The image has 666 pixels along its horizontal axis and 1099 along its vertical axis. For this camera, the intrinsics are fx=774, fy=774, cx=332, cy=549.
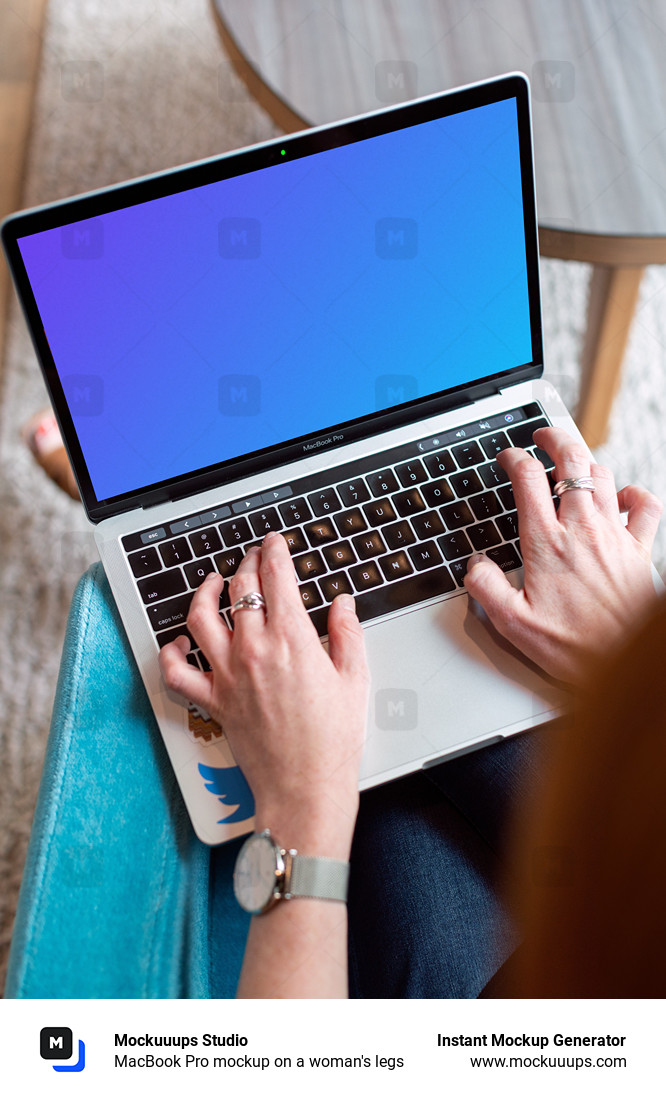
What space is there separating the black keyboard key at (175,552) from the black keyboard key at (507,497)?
0.30m

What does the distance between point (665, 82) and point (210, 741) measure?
0.87 m

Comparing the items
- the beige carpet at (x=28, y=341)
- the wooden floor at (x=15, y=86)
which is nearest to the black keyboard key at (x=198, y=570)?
the beige carpet at (x=28, y=341)

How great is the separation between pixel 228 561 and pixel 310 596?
0.27ft

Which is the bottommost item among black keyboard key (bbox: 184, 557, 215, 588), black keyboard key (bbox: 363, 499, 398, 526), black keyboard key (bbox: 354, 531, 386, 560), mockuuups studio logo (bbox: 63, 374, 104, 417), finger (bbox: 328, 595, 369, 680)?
finger (bbox: 328, 595, 369, 680)

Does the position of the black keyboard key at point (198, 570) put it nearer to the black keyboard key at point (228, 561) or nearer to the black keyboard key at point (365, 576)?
the black keyboard key at point (228, 561)

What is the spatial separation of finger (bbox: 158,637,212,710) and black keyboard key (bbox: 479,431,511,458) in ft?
1.11

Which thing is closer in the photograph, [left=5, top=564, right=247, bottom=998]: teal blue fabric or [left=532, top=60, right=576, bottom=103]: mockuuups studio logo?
[left=5, top=564, right=247, bottom=998]: teal blue fabric

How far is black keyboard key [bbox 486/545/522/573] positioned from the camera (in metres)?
0.71

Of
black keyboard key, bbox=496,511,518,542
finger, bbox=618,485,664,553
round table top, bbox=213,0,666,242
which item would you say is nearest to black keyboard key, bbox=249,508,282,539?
black keyboard key, bbox=496,511,518,542

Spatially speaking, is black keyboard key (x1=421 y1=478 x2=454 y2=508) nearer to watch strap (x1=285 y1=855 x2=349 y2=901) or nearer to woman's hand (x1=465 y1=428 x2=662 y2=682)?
woman's hand (x1=465 y1=428 x2=662 y2=682)

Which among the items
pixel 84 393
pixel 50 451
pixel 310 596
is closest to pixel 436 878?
pixel 310 596

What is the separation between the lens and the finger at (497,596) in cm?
64

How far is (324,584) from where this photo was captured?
0.69 meters
